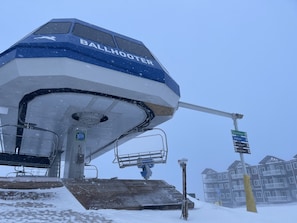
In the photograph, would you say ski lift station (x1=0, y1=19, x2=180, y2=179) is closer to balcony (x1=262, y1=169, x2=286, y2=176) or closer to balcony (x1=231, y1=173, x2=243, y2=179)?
balcony (x1=262, y1=169, x2=286, y2=176)

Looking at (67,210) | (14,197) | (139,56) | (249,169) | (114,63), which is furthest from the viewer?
(249,169)

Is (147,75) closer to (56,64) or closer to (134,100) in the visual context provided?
(134,100)

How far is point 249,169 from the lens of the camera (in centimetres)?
6209

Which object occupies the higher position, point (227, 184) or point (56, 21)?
point (56, 21)

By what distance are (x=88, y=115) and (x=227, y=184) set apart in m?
60.6

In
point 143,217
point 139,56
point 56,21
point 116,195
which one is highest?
point 56,21

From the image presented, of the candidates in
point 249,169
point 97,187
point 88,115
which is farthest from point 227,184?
point 97,187

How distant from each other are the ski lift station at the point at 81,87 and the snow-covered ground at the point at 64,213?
4451 millimetres

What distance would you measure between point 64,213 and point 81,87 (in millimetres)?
5971

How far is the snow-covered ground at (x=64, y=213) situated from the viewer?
417 centimetres

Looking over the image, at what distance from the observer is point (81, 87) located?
9656 mm

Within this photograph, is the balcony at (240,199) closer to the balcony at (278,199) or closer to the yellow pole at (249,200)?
the balcony at (278,199)

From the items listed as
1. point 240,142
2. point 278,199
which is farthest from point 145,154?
point 278,199

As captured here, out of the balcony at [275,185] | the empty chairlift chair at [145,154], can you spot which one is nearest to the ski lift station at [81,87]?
the empty chairlift chair at [145,154]
